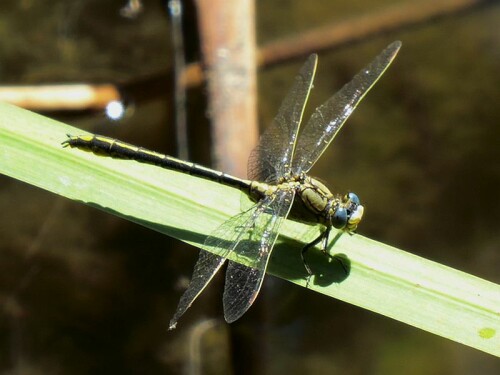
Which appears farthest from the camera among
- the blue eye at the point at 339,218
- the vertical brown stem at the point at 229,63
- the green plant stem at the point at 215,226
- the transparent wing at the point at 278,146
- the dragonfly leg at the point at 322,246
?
the vertical brown stem at the point at 229,63

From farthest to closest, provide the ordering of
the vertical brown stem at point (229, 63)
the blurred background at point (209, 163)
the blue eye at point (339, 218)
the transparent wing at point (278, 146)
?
the blurred background at point (209, 163), the vertical brown stem at point (229, 63), the transparent wing at point (278, 146), the blue eye at point (339, 218)

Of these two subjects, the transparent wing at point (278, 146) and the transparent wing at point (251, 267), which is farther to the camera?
the transparent wing at point (278, 146)

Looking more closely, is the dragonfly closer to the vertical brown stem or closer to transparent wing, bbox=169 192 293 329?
transparent wing, bbox=169 192 293 329

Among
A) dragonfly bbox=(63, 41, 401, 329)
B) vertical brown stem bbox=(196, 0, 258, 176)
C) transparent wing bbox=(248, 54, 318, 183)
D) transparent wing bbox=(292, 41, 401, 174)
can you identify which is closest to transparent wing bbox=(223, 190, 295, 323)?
dragonfly bbox=(63, 41, 401, 329)

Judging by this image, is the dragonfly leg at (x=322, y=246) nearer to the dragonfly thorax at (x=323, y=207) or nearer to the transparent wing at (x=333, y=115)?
the dragonfly thorax at (x=323, y=207)

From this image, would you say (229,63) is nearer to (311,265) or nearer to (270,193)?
(270,193)

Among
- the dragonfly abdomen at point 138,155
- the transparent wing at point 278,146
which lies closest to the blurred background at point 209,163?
the transparent wing at point 278,146

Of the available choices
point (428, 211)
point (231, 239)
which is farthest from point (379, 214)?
point (231, 239)

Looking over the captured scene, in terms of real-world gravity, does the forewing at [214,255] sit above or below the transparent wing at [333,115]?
below

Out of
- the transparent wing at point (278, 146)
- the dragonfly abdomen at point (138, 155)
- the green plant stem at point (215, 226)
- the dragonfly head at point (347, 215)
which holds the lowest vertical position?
the green plant stem at point (215, 226)
